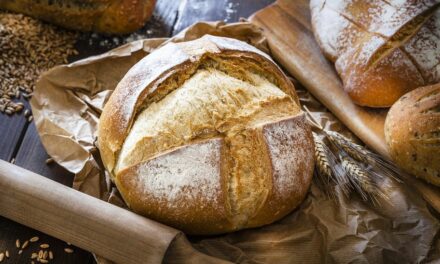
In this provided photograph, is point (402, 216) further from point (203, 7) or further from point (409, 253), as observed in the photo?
point (203, 7)

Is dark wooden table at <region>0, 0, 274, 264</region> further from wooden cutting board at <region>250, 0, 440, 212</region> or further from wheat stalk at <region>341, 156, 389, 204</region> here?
wheat stalk at <region>341, 156, 389, 204</region>

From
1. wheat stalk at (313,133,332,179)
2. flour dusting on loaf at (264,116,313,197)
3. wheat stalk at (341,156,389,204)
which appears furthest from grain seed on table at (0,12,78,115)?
wheat stalk at (341,156,389,204)

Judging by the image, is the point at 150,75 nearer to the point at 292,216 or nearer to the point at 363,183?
the point at 292,216

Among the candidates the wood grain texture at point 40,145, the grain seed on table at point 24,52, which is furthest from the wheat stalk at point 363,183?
the grain seed on table at point 24,52

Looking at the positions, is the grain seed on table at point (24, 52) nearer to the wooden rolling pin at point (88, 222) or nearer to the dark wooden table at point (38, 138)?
the dark wooden table at point (38, 138)

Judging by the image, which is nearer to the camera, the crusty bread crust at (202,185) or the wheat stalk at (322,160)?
the crusty bread crust at (202,185)

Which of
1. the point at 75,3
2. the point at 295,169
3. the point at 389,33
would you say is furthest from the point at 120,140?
the point at 389,33
